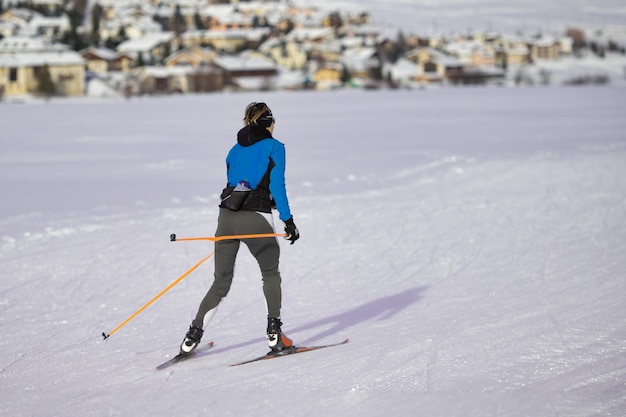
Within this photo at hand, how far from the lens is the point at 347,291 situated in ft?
22.2

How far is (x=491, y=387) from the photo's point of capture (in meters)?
4.31

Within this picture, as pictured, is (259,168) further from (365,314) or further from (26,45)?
(26,45)

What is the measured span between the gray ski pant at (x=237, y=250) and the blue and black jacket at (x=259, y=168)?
66 mm

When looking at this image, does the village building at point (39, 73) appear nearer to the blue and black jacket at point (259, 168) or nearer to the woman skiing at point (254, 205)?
the woman skiing at point (254, 205)

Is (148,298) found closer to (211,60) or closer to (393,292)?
(393,292)

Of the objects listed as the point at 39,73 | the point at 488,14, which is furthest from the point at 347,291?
the point at 488,14

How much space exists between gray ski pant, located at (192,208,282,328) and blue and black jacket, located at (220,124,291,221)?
7 centimetres

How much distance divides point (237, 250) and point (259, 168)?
1.66ft

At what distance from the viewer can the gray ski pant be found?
458 cm

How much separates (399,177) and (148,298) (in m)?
7.52

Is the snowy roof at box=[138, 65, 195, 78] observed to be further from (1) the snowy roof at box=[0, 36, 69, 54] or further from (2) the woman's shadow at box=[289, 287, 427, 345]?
(2) the woman's shadow at box=[289, 287, 427, 345]

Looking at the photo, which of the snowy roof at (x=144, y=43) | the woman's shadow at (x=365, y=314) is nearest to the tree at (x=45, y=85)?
the snowy roof at (x=144, y=43)

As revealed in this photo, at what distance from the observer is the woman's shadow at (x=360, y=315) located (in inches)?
217

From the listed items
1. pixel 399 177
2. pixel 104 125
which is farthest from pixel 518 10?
pixel 399 177
